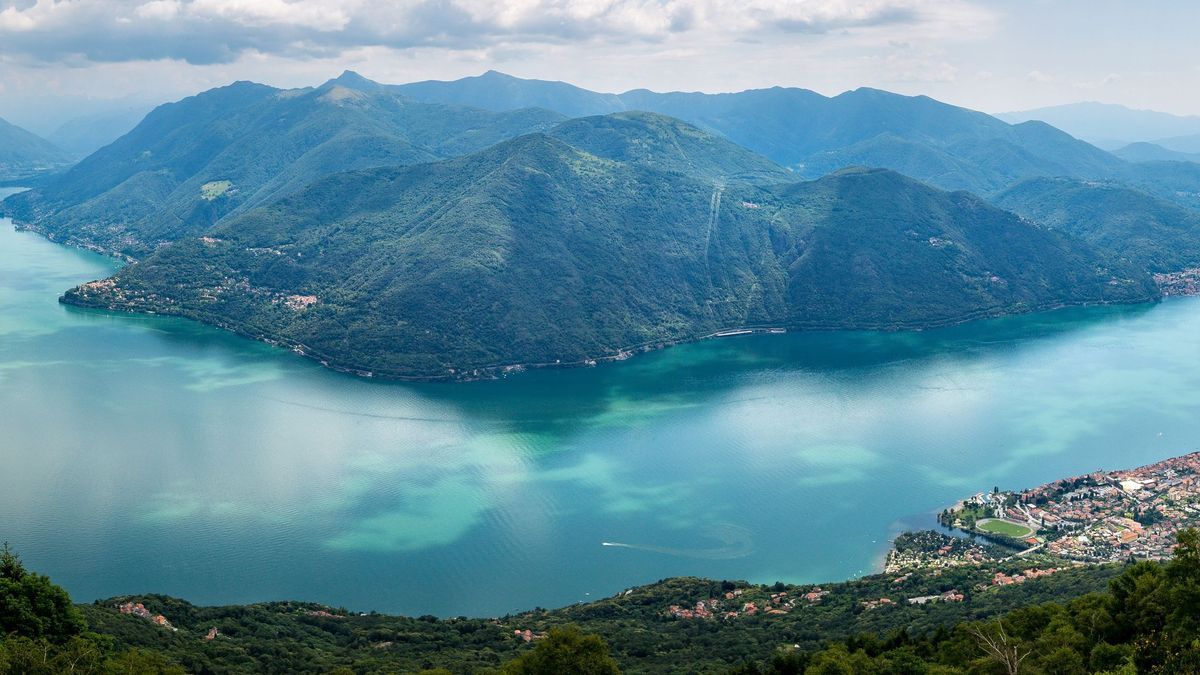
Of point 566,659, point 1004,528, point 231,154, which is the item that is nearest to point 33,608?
point 566,659

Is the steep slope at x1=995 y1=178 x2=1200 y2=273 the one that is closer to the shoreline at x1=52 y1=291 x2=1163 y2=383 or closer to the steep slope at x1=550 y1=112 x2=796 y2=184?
the shoreline at x1=52 y1=291 x2=1163 y2=383

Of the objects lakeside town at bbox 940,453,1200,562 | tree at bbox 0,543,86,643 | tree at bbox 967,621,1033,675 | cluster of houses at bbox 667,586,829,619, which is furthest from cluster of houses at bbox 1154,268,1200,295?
tree at bbox 0,543,86,643

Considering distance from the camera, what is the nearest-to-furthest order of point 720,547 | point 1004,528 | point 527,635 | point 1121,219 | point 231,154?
point 527,635 → point 720,547 → point 1004,528 → point 1121,219 → point 231,154

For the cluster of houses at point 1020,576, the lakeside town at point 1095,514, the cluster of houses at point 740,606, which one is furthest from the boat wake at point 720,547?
the cluster of houses at point 1020,576

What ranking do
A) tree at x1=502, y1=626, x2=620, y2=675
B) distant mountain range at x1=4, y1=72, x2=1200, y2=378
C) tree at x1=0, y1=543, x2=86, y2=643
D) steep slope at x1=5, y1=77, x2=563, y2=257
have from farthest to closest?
steep slope at x1=5, y1=77, x2=563, y2=257, distant mountain range at x1=4, y1=72, x2=1200, y2=378, tree at x1=0, y1=543, x2=86, y2=643, tree at x1=502, y1=626, x2=620, y2=675

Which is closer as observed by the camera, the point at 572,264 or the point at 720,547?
the point at 720,547

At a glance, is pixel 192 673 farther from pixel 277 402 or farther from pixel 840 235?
pixel 840 235

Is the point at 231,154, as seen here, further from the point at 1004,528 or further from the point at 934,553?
the point at 1004,528
